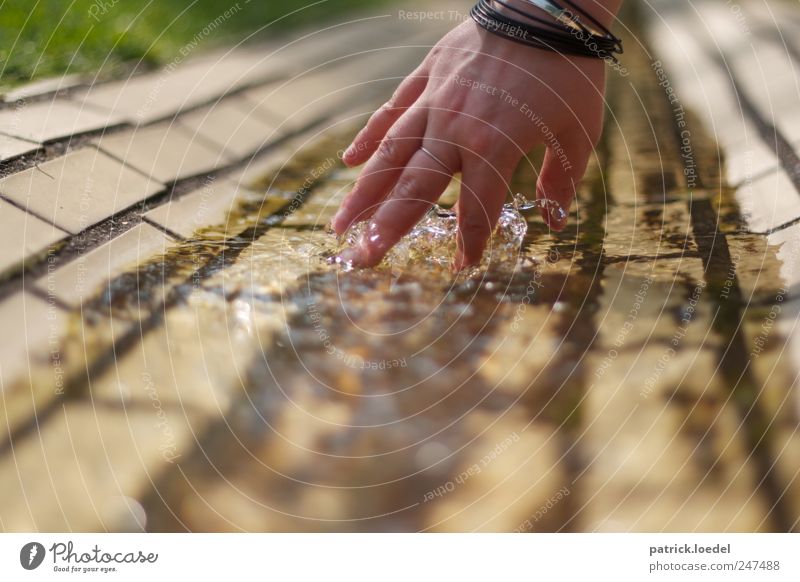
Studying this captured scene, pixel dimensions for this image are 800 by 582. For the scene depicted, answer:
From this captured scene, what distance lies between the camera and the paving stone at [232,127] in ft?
3.48

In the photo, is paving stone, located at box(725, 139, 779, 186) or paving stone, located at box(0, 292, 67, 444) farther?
paving stone, located at box(725, 139, 779, 186)

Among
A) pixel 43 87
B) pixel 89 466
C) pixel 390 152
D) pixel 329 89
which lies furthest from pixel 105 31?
pixel 89 466

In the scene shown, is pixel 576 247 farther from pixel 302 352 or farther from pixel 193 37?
pixel 193 37

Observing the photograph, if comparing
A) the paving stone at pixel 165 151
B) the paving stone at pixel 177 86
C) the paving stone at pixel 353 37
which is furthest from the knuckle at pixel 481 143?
the paving stone at pixel 353 37

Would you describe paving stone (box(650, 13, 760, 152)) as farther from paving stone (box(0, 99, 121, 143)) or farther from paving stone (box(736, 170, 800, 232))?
paving stone (box(0, 99, 121, 143))

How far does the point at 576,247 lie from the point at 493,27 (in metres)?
0.24

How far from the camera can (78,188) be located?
2.73 feet

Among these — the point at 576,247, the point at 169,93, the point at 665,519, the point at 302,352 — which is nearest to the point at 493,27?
the point at 576,247

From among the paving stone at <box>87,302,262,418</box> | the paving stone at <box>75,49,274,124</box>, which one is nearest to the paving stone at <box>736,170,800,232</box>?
the paving stone at <box>87,302,262,418</box>

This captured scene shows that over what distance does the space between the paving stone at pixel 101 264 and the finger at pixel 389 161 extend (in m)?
0.22

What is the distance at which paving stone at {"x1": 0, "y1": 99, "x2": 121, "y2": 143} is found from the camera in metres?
0.87

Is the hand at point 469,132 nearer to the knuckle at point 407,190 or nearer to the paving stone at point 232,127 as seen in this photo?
the knuckle at point 407,190

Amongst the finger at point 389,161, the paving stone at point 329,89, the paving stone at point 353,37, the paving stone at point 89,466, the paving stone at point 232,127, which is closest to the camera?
the paving stone at point 89,466

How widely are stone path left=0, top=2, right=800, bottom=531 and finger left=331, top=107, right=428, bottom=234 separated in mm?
82
